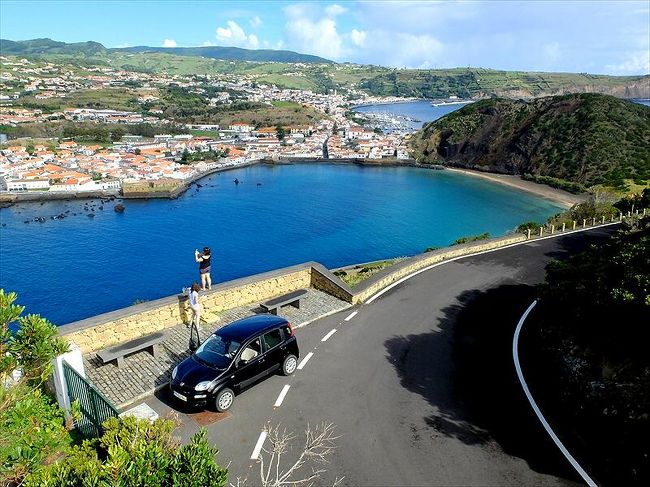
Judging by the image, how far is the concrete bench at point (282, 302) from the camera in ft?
37.4

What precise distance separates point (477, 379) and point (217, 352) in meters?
5.21

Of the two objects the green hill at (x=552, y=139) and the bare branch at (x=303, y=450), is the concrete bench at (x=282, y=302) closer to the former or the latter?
the bare branch at (x=303, y=450)

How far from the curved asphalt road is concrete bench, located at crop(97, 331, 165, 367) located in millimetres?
2332

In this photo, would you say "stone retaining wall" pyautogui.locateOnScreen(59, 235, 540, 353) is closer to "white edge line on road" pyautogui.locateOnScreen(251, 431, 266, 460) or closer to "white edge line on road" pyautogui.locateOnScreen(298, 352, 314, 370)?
"white edge line on road" pyautogui.locateOnScreen(298, 352, 314, 370)

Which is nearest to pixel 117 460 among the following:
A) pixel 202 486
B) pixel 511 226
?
pixel 202 486

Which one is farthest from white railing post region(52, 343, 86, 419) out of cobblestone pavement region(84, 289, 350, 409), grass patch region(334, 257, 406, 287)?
grass patch region(334, 257, 406, 287)

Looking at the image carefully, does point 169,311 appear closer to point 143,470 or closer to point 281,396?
point 281,396

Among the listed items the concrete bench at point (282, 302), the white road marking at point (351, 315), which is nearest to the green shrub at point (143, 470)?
the concrete bench at point (282, 302)

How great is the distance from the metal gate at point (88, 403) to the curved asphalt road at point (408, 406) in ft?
4.67

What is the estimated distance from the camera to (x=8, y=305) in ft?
12.4

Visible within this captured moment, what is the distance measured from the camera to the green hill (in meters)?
72.4

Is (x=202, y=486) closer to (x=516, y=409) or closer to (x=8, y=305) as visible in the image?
(x=8, y=305)

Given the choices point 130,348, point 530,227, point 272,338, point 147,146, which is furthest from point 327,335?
point 147,146

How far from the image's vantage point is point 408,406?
8.23m
